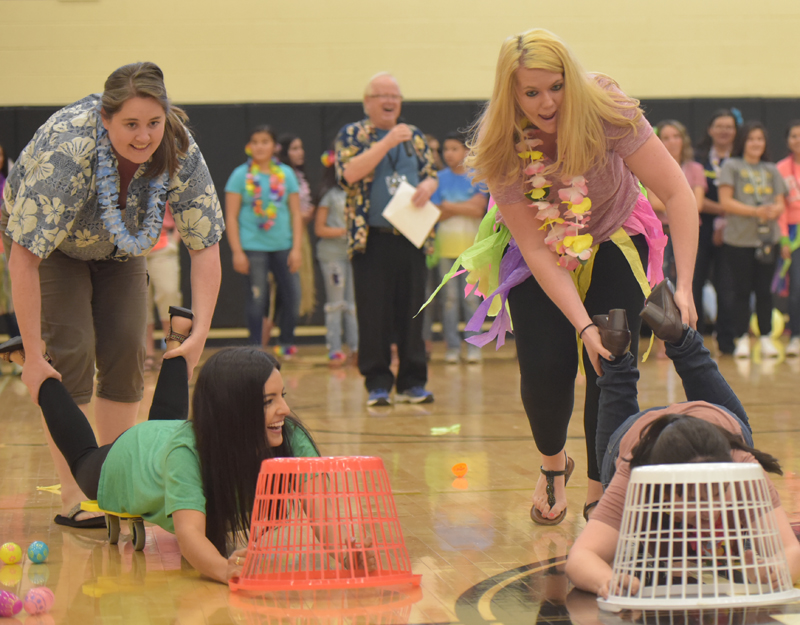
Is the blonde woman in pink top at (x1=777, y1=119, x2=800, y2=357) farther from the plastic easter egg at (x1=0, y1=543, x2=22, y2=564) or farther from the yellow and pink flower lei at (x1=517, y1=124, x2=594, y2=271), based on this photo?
the plastic easter egg at (x1=0, y1=543, x2=22, y2=564)

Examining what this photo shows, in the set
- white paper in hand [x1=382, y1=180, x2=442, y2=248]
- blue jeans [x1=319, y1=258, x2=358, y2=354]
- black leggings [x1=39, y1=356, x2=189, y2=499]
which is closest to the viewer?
black leggings [x1=39, y1=356, x2=189, y2=499]

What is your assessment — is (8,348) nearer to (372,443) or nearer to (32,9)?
Result: (372,443)

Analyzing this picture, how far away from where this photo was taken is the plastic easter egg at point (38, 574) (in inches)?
93.8

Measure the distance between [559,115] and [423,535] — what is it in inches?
46.6

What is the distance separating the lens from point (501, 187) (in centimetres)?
277

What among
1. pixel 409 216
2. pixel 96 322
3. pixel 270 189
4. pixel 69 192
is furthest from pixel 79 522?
pixel 270 189

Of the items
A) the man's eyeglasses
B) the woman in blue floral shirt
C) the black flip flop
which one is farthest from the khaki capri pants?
the man's eyeglasses

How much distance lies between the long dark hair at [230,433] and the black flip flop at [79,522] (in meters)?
0.60

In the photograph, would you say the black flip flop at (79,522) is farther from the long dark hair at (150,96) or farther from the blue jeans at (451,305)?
the blue jeans at (451,305)

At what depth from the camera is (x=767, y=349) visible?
7.37 meters

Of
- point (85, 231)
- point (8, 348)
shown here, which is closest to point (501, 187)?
point (85, 231)

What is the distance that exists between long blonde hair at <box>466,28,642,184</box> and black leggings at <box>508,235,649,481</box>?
341mm

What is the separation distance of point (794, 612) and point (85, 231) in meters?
2.04

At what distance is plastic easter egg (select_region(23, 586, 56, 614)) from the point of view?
84.3 inches
